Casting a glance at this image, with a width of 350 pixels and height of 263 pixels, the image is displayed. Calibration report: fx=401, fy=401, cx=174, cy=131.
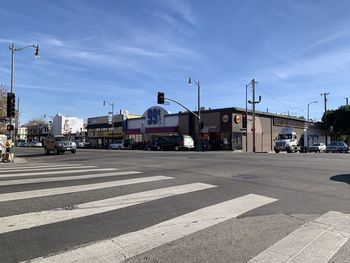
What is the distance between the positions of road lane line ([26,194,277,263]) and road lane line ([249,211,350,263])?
4.56 feet

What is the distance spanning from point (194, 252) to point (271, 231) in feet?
5.73

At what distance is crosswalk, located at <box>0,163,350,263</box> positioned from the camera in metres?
5.33

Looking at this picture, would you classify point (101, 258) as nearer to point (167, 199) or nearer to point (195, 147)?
point (167, 199)

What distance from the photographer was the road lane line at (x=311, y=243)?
206 inches

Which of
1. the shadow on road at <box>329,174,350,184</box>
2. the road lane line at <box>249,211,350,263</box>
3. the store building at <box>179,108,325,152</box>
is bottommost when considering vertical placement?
the road lane line at <box>249,211,350,263</box>

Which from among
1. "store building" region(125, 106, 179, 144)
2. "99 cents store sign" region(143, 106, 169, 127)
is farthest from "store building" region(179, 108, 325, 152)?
"99 cents store sign" region(143, 106, 169, 127)

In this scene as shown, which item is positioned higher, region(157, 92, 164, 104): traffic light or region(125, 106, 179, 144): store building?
region(157, 92, 164, 104): traffic light

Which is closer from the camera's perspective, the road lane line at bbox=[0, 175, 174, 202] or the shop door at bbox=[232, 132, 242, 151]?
the road lane line at bbox=[0, 175, 174, 202]

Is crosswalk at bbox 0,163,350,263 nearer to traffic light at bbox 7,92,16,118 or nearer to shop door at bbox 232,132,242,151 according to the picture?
traffic light at bbox 7,92,16,118

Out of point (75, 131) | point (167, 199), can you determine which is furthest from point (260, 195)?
point (75, 131)

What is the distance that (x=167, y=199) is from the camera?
924cm

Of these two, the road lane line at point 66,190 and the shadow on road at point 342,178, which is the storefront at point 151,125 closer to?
the shadow on road at point 342,178

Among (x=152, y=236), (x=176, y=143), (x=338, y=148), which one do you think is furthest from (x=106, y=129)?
Answer: (x=152, y=236)

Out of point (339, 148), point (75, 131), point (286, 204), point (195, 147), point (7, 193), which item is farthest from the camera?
point (75, 131)
